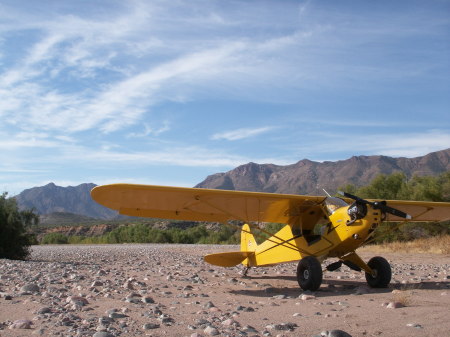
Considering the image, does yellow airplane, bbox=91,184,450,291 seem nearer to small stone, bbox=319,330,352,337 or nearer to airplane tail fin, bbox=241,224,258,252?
airplane tail fin, bbox=241,224,258,252

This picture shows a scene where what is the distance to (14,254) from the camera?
18.5 metres

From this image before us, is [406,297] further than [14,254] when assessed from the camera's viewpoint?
No

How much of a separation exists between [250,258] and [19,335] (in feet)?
27.9

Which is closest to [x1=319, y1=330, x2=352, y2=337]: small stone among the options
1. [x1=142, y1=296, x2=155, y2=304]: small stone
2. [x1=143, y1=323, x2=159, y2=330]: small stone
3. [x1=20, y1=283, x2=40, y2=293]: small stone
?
[x1=143, y1=323, x2=159, y2=330]: small stone

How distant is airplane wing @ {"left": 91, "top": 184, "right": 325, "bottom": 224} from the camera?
8.84 m

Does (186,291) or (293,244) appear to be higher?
(293,244)


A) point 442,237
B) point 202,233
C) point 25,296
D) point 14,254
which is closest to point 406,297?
point 25,296

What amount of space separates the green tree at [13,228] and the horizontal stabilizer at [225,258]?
1096 centimetres

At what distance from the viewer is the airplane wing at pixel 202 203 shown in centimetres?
884

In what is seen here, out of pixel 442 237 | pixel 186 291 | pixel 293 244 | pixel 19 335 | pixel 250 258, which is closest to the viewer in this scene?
pixel 19 335

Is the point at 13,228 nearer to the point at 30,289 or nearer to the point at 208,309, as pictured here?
the point at 30,289

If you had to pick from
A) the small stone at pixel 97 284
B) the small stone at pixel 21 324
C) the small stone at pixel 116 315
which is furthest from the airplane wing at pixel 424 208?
the small stone at pixel 21 324

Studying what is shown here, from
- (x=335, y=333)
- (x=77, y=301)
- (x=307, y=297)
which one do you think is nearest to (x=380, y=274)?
(x=307, y=297)

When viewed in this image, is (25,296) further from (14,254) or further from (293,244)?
(14,254)
